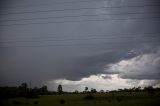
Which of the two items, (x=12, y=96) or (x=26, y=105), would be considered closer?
(x=26, y=105)

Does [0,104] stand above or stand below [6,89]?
below

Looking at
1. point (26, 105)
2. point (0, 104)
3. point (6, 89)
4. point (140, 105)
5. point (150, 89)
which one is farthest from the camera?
point (150, 89)

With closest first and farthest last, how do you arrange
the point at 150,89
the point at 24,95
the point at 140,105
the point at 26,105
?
the point at 140,105, the point at 26,105, the point at 24,95, the point at 150,89

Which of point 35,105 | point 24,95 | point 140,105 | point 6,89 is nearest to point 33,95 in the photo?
point 24,95

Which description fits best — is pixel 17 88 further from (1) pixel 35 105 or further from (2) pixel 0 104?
(2) pixel 0 104

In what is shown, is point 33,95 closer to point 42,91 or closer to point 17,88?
point 17,88

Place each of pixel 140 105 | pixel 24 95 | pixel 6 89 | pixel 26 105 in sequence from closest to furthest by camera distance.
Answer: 1. pixel 140 105
2. pixel 26 105
3. pixel 6 89
4. pixel 24 95

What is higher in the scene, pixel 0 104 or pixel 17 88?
pixel 17 88

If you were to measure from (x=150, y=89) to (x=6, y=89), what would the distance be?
240 ft

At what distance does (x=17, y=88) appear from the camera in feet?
395

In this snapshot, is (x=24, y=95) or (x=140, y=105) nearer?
(x=140, y=105)

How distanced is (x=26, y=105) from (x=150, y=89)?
79060 mm

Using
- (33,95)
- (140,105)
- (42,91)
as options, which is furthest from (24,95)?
(140,105)

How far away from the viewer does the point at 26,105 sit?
83625mm
